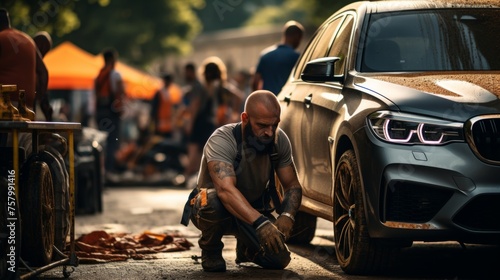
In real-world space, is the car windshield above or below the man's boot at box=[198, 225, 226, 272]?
above

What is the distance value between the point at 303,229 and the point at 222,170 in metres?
2.44

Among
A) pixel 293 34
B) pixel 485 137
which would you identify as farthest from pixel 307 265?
pixel 293 34

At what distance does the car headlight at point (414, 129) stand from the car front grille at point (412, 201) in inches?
A: 10.7

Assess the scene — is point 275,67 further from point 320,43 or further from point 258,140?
point 258,140

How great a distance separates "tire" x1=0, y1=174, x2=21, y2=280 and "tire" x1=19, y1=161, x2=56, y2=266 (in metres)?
0.61

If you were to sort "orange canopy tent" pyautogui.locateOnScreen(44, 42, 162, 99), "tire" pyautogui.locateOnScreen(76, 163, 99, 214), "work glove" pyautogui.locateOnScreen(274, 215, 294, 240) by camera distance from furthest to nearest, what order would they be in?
"orange canopy tent" pyautogui.locateOnScreen(44, 42, 162, 99) → "tire" pyautogui.locateOnScreen(76, 163, 99, 214) → "work glove" pyautogui.locateOnScreen(274, 215, 294, 240)

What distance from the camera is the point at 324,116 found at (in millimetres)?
9312

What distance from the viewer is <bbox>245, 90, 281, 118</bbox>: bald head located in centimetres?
843

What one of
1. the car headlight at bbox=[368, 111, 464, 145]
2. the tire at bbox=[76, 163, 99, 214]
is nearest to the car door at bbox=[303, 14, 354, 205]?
the car headlight at bbox=[368, 111, 464, 145]

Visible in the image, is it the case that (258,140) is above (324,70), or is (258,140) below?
below

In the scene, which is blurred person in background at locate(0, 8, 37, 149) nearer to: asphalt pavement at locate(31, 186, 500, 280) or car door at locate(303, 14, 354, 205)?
asphalt pavement at locate(31, 186, 500, 280)

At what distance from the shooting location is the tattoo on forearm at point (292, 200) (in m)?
8.59

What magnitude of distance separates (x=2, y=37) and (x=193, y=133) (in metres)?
9.52

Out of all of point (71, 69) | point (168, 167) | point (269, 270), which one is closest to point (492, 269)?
point (269, 270)
